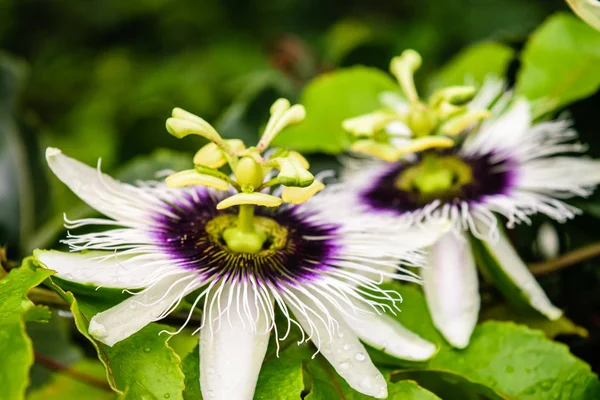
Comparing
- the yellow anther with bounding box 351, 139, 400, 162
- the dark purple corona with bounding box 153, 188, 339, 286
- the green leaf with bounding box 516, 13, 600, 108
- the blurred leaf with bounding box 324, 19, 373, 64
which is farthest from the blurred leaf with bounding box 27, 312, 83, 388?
the blurred leaf with bounding box 324, 19, 373, 64

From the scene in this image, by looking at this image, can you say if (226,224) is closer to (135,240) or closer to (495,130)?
(135,240)

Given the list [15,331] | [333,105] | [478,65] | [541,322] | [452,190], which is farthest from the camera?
[478,65]

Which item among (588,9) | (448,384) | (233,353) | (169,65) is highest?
(588,9)

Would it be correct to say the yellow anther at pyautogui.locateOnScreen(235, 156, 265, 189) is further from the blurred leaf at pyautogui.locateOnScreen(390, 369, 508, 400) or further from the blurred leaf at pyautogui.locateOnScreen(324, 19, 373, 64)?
the blurred leaf at pyautogui.locateOnScreen(324, 19, 373, 64)

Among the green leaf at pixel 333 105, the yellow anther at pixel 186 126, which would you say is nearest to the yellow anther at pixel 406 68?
the green leaf at pixel 333 105

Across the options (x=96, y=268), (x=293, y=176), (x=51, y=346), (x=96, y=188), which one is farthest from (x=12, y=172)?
(x=293, y=176)

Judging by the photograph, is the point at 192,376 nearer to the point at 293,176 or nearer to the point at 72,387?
the point at 293,176

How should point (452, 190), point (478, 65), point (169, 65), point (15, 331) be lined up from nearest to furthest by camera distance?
point (15, 331), point (452, 190), point (478, 65), point (169, 65)
